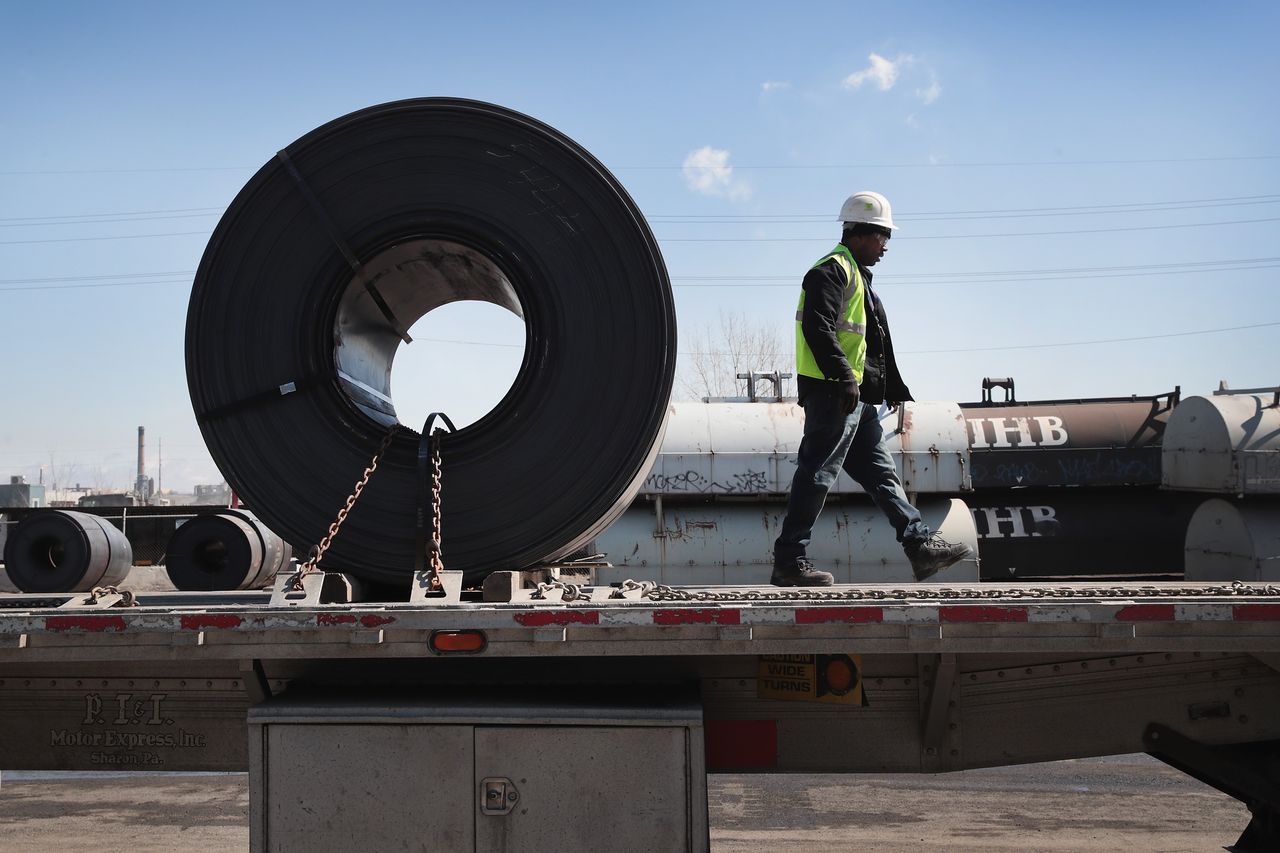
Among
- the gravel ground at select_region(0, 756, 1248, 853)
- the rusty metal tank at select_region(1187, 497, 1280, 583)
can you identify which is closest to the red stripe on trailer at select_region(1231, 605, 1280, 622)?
the gravel ground at select_region(0, 756, 1248, 853)

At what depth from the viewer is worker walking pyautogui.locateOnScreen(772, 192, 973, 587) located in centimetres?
413

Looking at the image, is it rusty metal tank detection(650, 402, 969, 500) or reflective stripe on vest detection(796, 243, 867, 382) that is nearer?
reflective stripe on vest detection(796, 243, 867, 382)

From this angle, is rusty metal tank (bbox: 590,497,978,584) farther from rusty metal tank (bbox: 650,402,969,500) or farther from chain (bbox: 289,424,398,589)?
chain (bbox: 289,424,398,589)

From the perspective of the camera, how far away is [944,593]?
10.4ft

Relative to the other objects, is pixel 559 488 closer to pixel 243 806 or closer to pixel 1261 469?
pixel 243 806

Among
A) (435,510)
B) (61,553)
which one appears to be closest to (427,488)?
(435,510)

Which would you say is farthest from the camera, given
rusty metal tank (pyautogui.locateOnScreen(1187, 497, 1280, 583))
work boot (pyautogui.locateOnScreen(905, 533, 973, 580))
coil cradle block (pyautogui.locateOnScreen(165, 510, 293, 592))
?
rusty metal tank (pyautogui.locateOnScreen(1187, 497, 1280, 583))

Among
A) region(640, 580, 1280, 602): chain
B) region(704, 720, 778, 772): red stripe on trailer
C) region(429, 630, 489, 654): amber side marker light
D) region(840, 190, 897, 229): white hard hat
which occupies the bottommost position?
region(704, 720, 778, 772): red stripe on trailer

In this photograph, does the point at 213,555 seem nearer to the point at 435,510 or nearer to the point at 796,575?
the point at 435,510

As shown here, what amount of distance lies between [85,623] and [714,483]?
6891 mm

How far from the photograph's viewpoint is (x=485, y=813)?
289cm

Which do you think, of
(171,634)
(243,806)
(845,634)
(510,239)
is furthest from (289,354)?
(243,806)

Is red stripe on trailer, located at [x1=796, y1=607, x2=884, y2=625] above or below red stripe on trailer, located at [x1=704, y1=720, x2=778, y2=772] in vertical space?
above

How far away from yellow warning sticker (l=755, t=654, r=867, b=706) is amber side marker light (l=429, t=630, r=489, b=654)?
892mm
